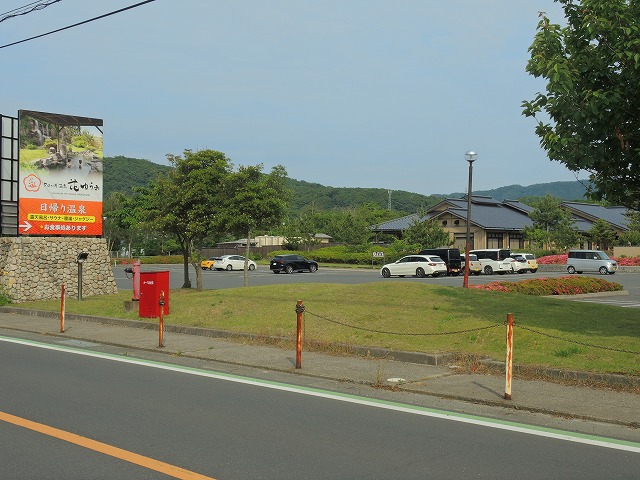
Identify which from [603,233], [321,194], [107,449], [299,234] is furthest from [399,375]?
[321,194]

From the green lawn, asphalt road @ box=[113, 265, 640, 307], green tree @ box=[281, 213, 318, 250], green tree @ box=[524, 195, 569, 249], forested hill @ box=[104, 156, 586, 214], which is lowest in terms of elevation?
asphalt road @ box=[113, 265, 640, 307]

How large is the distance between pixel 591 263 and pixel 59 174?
35.4m

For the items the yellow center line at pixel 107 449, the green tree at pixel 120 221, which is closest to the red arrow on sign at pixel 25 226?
the yellow center line at pixel 107 449

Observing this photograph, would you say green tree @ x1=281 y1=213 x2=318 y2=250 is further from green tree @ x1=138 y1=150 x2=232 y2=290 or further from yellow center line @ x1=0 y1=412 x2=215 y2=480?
yellow center line @ x1=0 y1=412 x2=215 y2=480

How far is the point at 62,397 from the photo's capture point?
9.00m

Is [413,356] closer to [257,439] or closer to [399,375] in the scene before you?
[399,375]

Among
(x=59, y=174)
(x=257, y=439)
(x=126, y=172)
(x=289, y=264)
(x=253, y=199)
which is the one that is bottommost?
(x=289, y=264)

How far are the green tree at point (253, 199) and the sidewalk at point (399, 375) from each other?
10250mm

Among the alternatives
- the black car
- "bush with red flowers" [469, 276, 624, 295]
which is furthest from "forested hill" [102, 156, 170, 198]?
"bush with red flowers" [469, 276, 624, 295]

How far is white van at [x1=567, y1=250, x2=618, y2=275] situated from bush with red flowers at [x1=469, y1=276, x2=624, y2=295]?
19558 millimetres

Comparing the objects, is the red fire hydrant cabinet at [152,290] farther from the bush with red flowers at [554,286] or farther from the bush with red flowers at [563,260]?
the bush with red flowers at [563,260]

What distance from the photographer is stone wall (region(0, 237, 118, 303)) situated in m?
23.6

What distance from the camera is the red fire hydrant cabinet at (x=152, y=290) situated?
1814 cm

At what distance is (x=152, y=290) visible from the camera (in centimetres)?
1819
